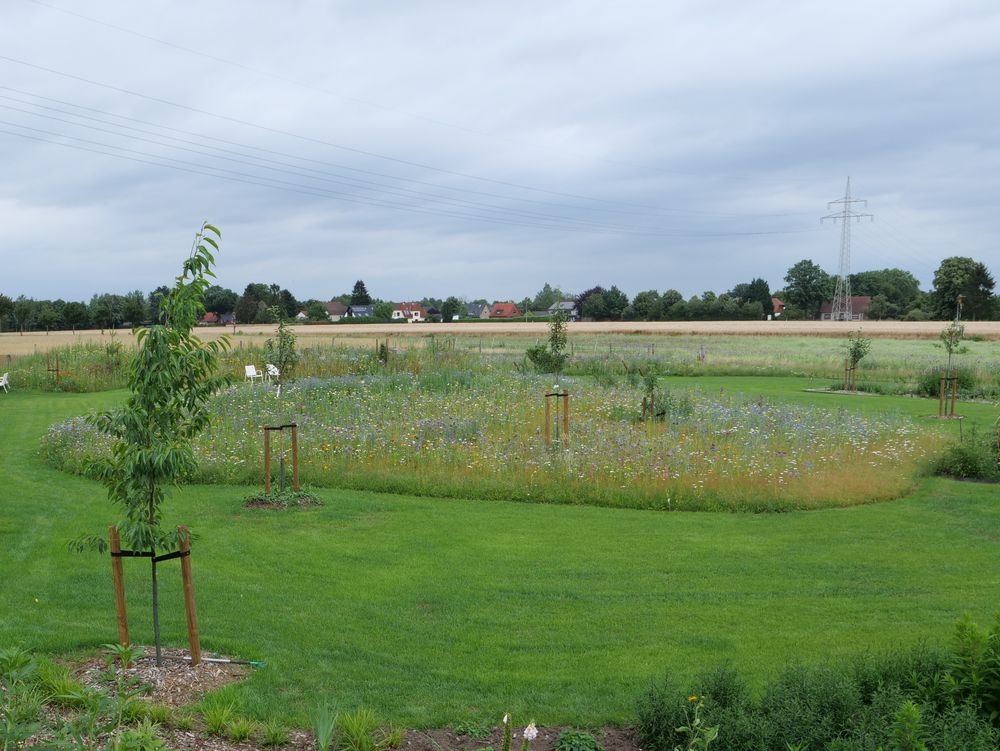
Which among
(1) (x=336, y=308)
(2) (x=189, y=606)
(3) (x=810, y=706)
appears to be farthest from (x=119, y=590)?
(1) (x=336, y=308)

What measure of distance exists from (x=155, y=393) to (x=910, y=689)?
514 centimetres

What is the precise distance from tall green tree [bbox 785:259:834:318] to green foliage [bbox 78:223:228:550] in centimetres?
10696

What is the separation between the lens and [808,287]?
10450 centimetres


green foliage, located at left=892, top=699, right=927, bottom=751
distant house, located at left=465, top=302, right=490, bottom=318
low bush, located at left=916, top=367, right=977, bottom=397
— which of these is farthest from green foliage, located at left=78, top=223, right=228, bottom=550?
distant house, located at left=465, top=302, right=490, bottom=318

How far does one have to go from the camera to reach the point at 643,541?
9.80 metres

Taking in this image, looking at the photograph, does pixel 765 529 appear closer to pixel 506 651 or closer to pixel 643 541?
pixel 643 541

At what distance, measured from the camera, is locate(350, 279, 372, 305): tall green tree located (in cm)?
13238

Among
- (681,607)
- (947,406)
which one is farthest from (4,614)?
(947,406)

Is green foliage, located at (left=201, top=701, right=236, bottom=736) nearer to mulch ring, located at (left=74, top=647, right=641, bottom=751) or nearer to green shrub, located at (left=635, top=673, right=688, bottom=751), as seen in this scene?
mulch ring, located at (left=74, top=647, right=641, bottom=751)

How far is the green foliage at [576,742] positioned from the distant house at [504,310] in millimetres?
132595

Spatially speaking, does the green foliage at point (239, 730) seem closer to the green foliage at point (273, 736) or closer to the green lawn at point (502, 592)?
the green foliage at point (273, 736)

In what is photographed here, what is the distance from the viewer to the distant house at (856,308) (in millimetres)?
104881

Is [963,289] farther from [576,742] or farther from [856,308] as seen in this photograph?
[576,742]

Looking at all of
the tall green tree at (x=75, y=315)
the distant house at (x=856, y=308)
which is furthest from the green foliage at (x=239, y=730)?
the distant house at (x=856, y=308)
